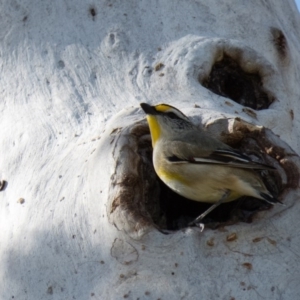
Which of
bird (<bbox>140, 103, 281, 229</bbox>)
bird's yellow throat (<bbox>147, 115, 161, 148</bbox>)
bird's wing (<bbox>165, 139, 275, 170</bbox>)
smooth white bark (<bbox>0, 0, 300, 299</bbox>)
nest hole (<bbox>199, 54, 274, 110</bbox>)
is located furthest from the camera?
nest hole (<bbox>199, 54, 274, 110</bbox>)

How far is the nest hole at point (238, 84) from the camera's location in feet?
14.3

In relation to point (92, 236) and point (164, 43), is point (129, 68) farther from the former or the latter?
point (92, 236)

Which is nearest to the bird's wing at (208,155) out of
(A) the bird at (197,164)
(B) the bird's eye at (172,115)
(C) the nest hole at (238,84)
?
(A) the bird at (197,164)

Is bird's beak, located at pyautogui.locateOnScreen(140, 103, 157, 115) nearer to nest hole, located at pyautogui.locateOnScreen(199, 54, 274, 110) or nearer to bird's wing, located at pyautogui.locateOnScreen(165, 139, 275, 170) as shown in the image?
bird's wing, located at pyautogui.locateOnScreen(165, 139, 275, 170)

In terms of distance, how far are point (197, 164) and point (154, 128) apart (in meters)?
0.30

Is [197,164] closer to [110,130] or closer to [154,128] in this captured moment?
[154,128]

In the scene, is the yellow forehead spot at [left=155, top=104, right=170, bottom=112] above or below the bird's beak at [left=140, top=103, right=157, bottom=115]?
below

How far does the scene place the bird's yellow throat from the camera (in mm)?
3836

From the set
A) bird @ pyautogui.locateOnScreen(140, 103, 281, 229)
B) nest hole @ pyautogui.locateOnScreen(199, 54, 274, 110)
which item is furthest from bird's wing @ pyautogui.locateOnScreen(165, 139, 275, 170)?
nest hole @ pyautogui.locateOnScreen(199, 54, 274, 110)

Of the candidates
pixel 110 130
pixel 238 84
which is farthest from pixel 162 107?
pixel 238 84

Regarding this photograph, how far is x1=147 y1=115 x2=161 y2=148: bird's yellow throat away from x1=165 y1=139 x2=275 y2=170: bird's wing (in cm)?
8

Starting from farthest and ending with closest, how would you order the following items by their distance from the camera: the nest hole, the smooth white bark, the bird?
the nest hole → the bird → the smooth white bark

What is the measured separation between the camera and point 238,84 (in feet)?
14.6

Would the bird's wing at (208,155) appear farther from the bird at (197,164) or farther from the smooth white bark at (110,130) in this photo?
the smooth white bark at (110,130)
